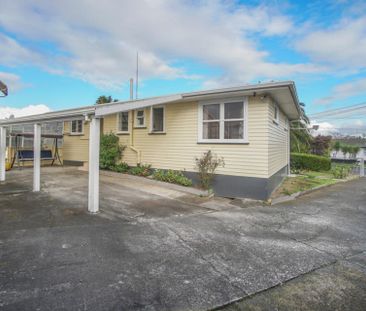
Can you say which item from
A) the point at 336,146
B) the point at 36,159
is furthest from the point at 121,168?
the point at 336,146

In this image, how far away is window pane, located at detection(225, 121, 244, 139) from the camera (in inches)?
282

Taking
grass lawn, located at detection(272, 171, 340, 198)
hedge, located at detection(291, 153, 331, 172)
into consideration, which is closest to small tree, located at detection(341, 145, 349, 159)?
hedge, located at detection(291, 153, 331, 172)

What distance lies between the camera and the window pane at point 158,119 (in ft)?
29.2

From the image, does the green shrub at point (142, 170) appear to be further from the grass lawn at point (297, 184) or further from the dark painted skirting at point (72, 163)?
the grass lawn at point (297, 184)

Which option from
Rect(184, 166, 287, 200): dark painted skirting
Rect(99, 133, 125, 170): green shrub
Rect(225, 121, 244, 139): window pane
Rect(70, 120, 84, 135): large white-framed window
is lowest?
Rect(184, 166, 287, 200): dark painted skirting

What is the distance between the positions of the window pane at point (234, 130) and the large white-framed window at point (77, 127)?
8400mm

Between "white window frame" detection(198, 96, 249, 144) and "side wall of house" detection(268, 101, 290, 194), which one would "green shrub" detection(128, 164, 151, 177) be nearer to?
"white window frame" detection(198, 96, 249, 144)

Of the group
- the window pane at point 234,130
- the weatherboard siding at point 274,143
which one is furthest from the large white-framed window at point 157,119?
the weatherboard siding at point 274,143

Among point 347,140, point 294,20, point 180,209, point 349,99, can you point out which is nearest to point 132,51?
point 294,20

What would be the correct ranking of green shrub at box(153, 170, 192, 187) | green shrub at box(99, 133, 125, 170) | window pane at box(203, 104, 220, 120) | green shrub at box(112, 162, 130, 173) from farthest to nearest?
green shrub at box(99, 133, 125, 170), green shrub at box(112, 162, 130, 173), green shrub at box(153, 170, 192, 187), window pane at box(203, 104, 220, 120)

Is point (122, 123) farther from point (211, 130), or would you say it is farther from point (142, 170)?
point (211, 130)

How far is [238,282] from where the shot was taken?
8.51ft

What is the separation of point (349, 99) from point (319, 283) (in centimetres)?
3781

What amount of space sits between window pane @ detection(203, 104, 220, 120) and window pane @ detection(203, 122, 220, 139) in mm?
201
